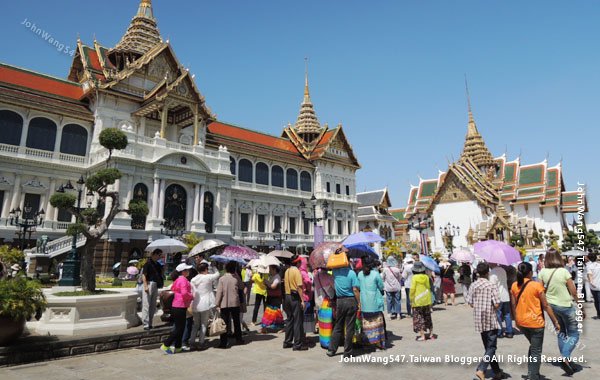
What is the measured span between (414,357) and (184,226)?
22.7 m

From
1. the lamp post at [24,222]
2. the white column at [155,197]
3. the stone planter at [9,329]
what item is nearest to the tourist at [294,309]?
the stone planter at [9,329]

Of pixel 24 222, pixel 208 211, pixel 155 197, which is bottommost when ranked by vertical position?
pixel 24 222

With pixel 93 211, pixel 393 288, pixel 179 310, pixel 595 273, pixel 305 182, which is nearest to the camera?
pixel 179 310

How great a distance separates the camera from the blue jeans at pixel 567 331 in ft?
16.8

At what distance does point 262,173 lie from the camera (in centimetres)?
3644

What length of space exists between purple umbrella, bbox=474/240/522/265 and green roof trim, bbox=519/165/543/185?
5019 centimetres

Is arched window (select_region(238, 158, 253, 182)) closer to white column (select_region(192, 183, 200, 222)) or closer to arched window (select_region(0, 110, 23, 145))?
white column (select_region(192, 183, 200, 222))

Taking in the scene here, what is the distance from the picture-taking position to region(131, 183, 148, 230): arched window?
78.4ft

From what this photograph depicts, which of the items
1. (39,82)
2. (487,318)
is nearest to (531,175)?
(487,318)

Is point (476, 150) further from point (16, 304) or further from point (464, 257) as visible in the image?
point (16, 304)

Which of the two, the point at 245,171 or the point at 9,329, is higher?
the point at 245,171

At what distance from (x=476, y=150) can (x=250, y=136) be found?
114 ft

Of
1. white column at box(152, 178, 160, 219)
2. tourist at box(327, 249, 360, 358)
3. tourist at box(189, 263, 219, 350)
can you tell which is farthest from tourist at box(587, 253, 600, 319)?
white column at box(152, 178, 160, 219)

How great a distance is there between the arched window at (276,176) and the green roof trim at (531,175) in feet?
113
